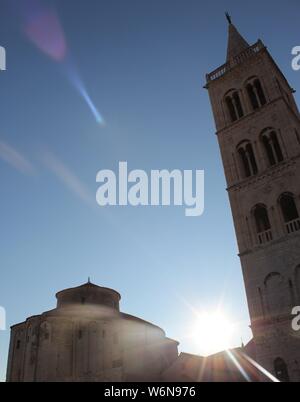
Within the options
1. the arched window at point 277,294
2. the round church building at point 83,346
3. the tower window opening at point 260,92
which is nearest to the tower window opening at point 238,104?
the tower window opening at point 260,92

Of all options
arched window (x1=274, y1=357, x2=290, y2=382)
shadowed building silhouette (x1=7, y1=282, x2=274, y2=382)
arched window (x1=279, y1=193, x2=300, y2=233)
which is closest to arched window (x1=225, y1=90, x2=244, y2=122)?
arched window (x1=279, y1=193, x2=300, y2=233)

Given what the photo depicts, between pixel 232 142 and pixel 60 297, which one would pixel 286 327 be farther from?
pixel 60 297

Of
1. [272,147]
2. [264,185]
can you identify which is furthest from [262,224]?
[272,147]

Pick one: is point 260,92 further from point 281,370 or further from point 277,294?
point 281,370

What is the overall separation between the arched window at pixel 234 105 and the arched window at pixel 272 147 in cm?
296

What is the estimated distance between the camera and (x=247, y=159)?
24.6 m

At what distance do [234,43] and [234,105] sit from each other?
692cm

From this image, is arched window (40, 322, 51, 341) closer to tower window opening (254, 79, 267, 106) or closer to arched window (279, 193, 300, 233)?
arched window (279, 193, 300, 233)

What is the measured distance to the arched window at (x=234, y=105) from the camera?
2684 centimetres

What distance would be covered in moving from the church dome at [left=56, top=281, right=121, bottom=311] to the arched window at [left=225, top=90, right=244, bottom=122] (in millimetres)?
17525

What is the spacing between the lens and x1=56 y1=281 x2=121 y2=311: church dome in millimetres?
31797
